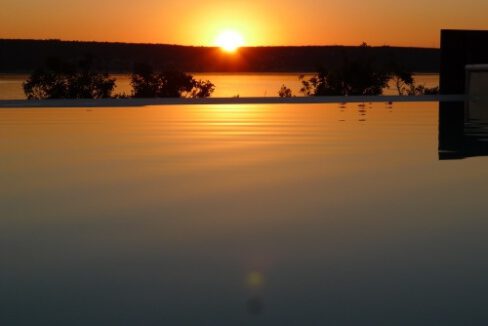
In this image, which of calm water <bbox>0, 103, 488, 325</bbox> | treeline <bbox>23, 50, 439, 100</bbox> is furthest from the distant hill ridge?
calm water <bbox>0, 103, 488, 325</bbox>

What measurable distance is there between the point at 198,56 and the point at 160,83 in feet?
198

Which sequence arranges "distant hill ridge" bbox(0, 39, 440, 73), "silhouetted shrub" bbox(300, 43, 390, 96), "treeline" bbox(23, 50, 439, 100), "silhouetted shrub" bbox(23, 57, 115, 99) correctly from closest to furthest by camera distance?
"silhouetted shrub" bbox(23, 57, 115, 99) → "treeline" bbox(23, 50, 439, 100) → "silhouetted shrub" bbox(300, 43, 390, 96) → "distant hill ridge" bbox(0, 39, 440, 73)

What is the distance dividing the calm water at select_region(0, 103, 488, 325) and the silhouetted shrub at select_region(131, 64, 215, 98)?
680 inches

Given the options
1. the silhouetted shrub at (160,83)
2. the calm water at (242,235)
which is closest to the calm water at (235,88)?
the silhouetted shrub at (160,83)

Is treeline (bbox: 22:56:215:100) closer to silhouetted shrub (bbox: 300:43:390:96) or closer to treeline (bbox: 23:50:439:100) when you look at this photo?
treeline (bbox: 23:50:439:100)

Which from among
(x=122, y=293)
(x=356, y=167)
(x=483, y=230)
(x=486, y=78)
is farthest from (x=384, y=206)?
(x=486, y=78)

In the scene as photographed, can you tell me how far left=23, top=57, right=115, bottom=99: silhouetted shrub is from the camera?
27.6m

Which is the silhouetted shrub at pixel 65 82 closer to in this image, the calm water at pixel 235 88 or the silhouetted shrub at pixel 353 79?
the calm water at pixel 235 88

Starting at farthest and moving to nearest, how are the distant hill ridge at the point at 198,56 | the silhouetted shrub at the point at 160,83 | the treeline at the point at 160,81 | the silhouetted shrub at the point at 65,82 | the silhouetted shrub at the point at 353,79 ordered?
the distant hill ridge at the point at 198,56 < the silhouetted shrub at the point at 353,79 < the silhouetted shrub at the point at 160,83 < the treeline at the point at 160,81 < the silhouetted shrub at the point at 65,82

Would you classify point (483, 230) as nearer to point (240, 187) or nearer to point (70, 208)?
point (240, 187)

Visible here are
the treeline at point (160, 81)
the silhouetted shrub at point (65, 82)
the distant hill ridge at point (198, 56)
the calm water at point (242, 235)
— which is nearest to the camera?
the calm water at point (242, 235)

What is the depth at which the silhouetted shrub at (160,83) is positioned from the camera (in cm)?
2983

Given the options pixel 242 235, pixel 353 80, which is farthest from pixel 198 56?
pixel 242 235

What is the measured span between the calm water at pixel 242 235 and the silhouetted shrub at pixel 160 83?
17260 mm
